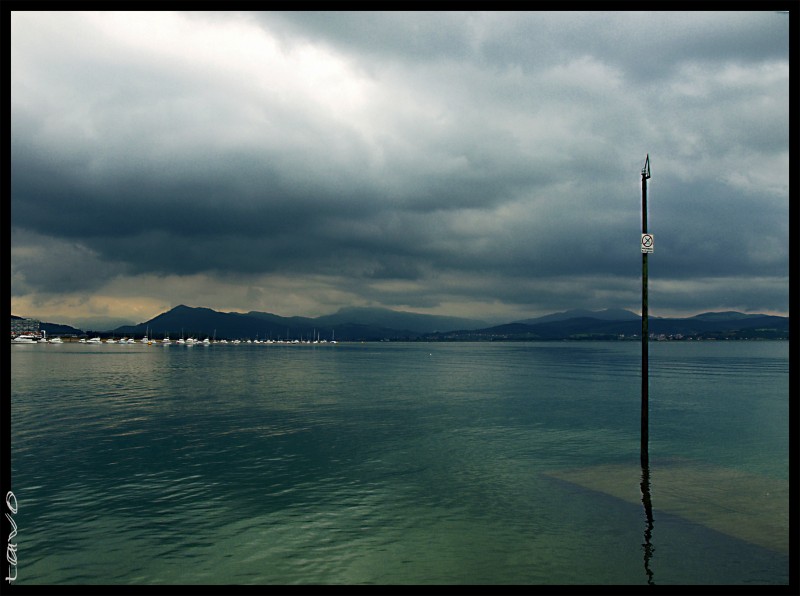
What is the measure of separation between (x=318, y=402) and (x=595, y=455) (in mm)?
37900

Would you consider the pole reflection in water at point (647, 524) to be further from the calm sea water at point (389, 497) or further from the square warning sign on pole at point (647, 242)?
the square warning sign on pole at point (647, 242)

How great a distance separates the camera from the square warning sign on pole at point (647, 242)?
84.5 ft

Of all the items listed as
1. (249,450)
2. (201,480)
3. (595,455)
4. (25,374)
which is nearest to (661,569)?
(595,455)

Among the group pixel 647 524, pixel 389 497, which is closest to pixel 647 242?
pixel 647 524

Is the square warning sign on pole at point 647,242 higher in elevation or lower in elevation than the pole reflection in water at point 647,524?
higher

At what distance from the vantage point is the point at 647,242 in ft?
85.1

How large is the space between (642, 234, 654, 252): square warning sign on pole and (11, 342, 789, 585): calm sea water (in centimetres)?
1185

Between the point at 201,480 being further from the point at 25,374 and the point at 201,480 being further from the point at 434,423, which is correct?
the point at 25,374

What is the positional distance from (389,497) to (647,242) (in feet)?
58.4

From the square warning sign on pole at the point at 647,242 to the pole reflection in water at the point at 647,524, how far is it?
11.8 metres

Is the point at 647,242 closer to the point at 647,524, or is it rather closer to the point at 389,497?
the point at 647,524

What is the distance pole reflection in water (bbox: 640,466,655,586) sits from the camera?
645 inches

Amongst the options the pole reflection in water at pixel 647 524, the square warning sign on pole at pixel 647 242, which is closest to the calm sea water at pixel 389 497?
the pole reflection in water at pixel 647 524
